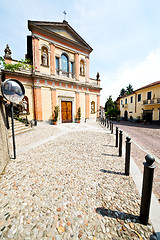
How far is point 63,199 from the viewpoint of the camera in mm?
1832

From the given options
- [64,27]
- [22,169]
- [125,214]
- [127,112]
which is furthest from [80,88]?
[127,112]

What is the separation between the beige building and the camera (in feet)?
53.8

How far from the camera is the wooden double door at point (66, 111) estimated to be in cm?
1307

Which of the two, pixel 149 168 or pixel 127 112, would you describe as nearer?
pixel 149 168

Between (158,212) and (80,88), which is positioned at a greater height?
(80,88)

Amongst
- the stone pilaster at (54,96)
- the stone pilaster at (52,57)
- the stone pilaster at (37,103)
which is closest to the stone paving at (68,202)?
the stone pilaster at (37,103)

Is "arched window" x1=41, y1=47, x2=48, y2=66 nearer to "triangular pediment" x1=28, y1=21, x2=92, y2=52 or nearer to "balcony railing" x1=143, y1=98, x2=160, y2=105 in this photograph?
"triangular pediment" x1=28, y1=21, x2=92, y2=52

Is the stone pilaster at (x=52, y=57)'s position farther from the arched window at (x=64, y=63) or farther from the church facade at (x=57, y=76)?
the arched window at (x=64, y=63)

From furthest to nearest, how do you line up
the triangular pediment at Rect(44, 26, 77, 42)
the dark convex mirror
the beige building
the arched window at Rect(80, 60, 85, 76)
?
the beige building
the arched window at Rect(80, 60, 85, 76)
the triangular pediment at Rect(44, 26, 77, 42)
the dark convex mirror

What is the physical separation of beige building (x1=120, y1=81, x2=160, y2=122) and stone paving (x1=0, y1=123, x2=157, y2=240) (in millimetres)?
18649

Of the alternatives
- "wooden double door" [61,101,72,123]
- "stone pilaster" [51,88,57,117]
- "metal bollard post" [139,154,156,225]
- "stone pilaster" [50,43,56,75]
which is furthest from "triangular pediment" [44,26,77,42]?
"metal bollard post" [139,154,156,225]

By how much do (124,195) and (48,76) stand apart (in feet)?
41.5

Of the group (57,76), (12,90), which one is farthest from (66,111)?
(12,90)

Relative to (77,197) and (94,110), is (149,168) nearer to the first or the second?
(77,197)
